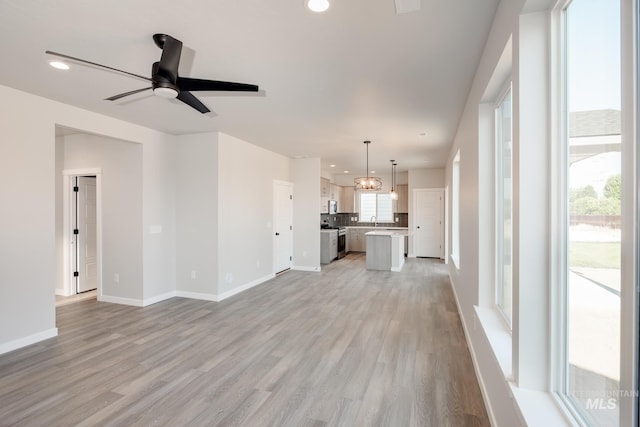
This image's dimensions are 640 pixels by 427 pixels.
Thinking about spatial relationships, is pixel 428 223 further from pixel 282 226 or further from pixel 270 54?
pixel 270 54

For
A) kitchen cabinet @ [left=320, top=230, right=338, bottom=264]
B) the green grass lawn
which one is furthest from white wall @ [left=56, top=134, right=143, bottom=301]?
the green grass lawn

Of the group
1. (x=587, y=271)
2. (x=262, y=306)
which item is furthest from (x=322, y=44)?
(x=262, y=306)

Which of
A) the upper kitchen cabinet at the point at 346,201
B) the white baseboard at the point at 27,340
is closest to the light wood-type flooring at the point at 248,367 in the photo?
the white baseboard at the point at 27,340

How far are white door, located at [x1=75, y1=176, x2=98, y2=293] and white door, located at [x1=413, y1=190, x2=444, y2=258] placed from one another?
794 centimetres

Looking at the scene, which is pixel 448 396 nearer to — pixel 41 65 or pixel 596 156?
pixel 596 156

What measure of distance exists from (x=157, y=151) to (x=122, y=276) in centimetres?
206

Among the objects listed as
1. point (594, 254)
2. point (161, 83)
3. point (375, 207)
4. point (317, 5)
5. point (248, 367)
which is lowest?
point (248, 367)

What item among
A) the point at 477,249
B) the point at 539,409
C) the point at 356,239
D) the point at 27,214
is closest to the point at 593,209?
the point at 539,409

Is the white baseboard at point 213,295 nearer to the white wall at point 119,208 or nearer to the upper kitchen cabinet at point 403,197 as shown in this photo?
the white wall at point 119,208

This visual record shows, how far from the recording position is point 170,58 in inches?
81.9

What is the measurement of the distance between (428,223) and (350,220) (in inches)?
116

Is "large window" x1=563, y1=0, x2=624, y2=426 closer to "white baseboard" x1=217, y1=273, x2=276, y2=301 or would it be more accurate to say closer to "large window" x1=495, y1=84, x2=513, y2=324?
"large window" x1=495, y1=84, x2=513, y2=324

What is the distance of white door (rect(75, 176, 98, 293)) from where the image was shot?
17.3 feet

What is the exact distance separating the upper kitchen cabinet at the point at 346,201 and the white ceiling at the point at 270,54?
264 inches
